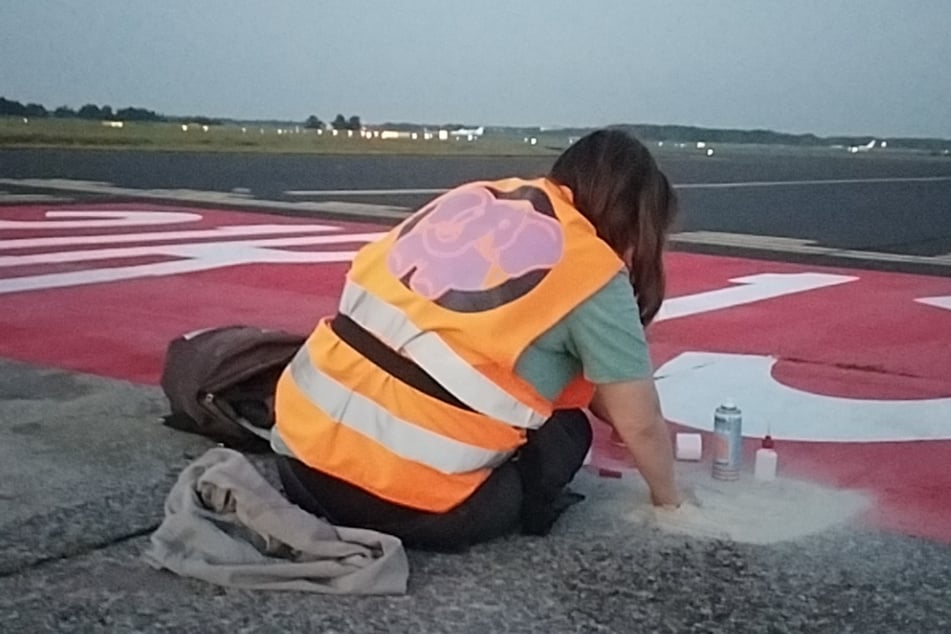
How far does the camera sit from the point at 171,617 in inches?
129

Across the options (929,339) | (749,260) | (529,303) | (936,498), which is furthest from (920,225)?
(529,303)

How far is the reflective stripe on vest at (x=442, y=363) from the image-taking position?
365 cm

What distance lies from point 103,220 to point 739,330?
8.42 meters

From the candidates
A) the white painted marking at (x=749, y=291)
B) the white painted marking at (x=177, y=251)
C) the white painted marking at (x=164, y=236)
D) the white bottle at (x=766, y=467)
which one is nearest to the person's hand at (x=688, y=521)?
the white bottle at (x=766, y=467)

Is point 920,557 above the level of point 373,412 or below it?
below

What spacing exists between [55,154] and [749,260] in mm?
24787

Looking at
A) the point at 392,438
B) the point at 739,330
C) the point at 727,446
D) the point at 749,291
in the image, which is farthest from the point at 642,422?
the point at 749,291

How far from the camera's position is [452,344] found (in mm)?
3650

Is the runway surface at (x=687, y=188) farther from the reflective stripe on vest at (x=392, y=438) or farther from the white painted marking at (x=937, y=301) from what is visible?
the reflective stripe on vest at (x=392, y=438)

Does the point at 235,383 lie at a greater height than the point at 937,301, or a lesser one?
greater

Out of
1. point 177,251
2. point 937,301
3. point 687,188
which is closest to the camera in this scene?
point 937,301

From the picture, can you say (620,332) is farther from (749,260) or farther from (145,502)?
(749,260)

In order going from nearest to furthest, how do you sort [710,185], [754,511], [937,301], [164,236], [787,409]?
[754,511]
[787,409]
[937,301]
[164,236]
[710,185]

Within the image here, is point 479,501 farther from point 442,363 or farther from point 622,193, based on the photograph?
point 622,193
